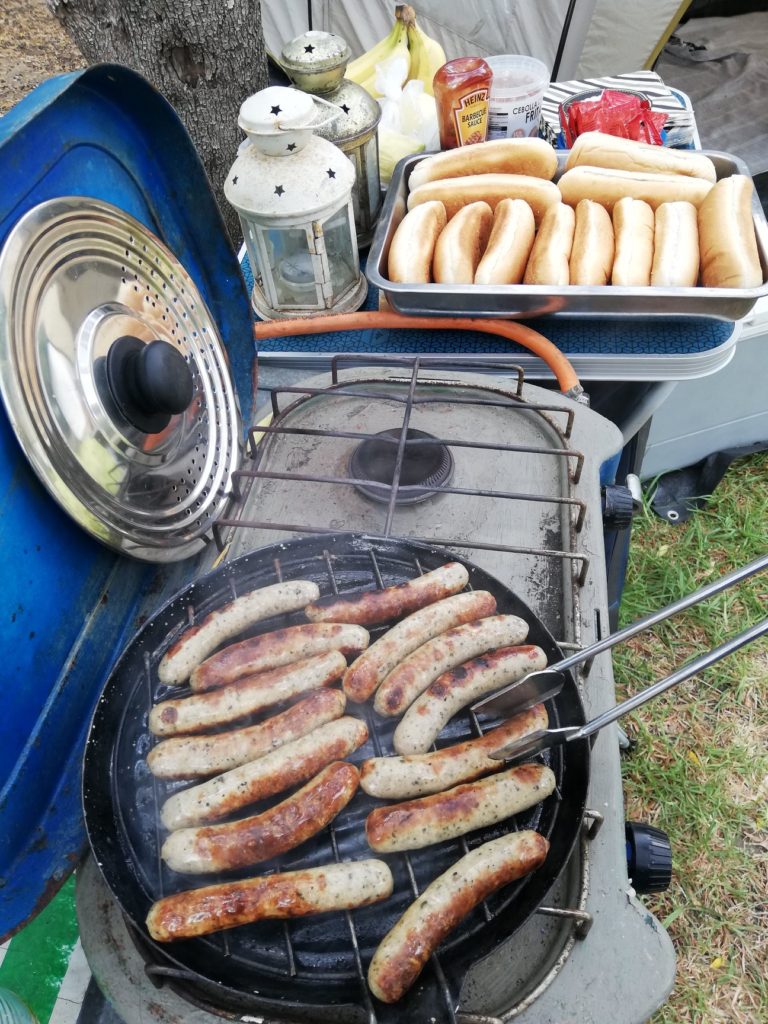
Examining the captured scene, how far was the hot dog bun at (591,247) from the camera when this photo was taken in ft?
10.1

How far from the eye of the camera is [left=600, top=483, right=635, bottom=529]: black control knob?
2533 millimetres

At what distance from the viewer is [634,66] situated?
243 inches

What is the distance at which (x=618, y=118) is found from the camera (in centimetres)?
392

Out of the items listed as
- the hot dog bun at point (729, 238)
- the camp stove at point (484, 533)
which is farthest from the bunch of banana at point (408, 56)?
the camp stove at point (484, 533)

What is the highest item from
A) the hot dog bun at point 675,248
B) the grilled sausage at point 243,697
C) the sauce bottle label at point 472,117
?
the sauce bottle label at point 472,117

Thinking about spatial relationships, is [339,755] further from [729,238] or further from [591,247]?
[729,238]

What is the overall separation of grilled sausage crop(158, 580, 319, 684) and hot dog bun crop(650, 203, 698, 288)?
7.28 ft

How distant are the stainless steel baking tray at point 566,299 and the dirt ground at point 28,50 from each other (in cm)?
716

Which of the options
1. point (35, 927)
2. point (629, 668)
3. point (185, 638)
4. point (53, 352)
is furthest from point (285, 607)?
point (629, 668)

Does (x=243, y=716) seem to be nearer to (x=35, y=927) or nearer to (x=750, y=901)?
(x=35, y=927)

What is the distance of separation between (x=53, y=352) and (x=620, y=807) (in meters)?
1.79

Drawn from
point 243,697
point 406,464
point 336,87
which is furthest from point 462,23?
point 243,697

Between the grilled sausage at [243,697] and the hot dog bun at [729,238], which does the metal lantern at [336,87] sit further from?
the grilled sausage at [243,697]

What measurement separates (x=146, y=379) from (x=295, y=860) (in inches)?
47.8
